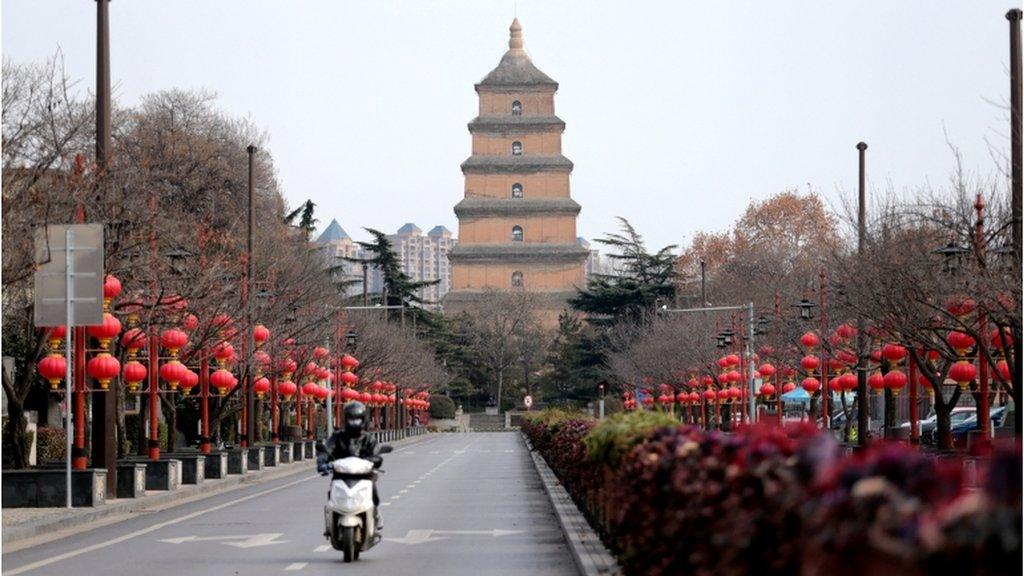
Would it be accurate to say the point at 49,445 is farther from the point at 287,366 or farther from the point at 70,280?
the point at 70,280

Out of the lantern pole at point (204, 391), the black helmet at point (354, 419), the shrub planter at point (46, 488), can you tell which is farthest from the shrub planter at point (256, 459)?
the black helmet at point (354, 419)

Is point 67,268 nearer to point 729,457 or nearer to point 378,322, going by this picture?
point 729,457

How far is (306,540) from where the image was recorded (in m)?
22.0

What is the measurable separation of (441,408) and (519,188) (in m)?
17.8

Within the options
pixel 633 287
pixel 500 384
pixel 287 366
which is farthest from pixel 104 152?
pixel 500 384

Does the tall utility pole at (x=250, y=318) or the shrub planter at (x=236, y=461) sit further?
the shrub planter at (x=236, y=461)

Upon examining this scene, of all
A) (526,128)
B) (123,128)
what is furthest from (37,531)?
(526,128)

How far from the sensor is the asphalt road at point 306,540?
18.1 m

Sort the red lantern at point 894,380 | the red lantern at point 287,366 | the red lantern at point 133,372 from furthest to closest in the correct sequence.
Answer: the red lantern at point 287,366 → the red lantern at point 894,380 → the red lantern at point 133,372

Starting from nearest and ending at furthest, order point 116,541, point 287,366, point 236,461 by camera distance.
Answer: point 116,541, point 236,461, point 287,366

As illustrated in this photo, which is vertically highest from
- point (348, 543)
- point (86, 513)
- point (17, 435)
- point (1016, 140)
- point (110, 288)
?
point (1016, 140)

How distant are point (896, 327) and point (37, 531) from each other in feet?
51.2

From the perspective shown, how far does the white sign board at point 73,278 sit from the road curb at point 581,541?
717 centimetres

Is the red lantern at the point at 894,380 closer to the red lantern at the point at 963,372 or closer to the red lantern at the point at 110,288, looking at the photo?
the red lantern at the point at 963,372
